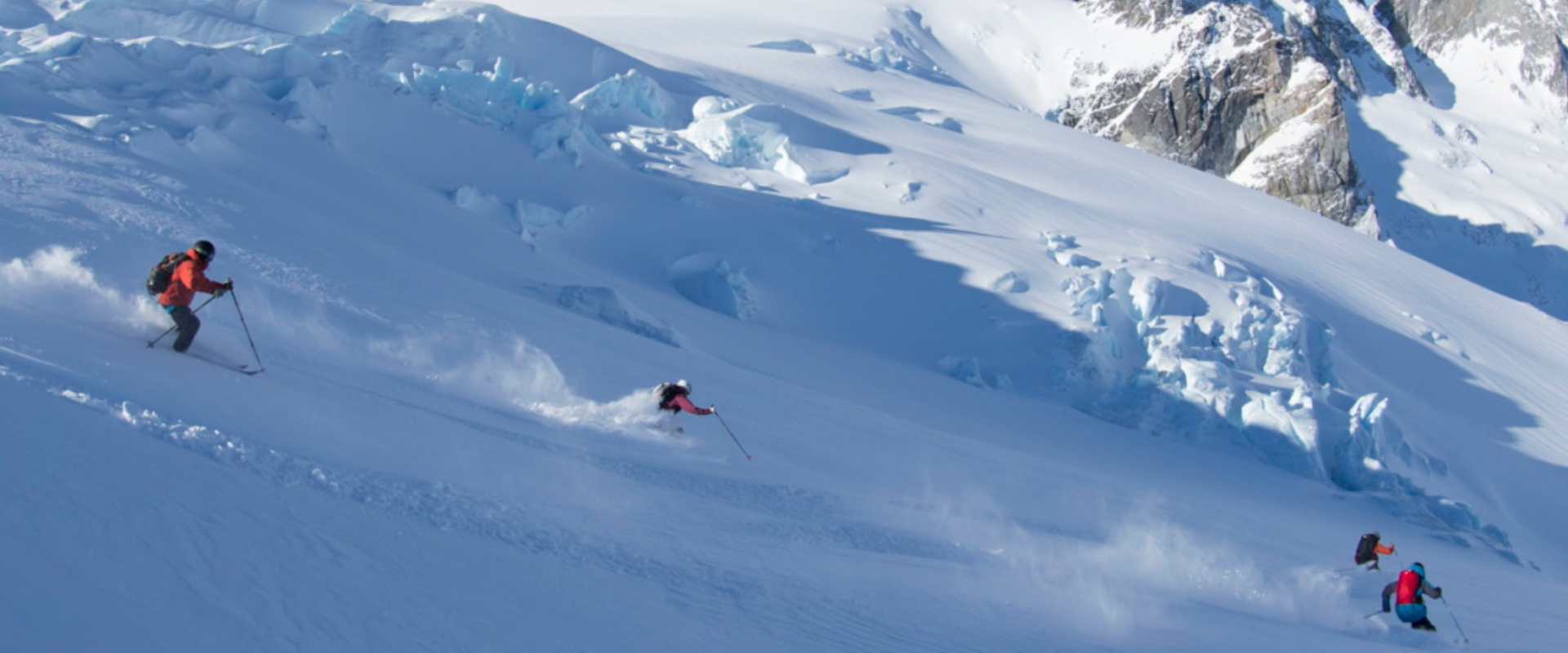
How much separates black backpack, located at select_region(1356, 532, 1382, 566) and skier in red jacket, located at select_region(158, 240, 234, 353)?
1027cm

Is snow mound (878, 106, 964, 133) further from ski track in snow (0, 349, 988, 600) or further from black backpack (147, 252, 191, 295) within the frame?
ski track in snow (0, 349, 988, 600)

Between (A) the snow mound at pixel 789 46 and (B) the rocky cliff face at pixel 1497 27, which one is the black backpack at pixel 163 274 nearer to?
(A) the snow mound at pixel 789 46

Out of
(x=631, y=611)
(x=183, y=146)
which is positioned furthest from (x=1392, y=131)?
(x=631, y=611)

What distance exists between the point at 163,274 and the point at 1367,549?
1083 cm

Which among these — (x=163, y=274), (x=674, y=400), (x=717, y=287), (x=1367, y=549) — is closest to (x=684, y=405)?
(x=674, y=400)

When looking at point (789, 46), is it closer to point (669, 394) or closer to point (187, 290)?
point (669, 394)

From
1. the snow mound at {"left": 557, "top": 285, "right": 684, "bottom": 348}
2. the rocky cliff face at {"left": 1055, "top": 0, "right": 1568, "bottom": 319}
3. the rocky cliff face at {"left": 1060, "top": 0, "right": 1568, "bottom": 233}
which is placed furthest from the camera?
the rocky cliff face at {"left": 1060, "top": 0, "right": 1568, "bottom": 233}

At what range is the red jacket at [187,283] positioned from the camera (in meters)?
8.29

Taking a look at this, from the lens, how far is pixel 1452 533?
59.5ft

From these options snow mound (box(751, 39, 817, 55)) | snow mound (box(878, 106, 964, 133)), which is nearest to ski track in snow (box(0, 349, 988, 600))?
snow mound (box(878, 106, 964, 133))

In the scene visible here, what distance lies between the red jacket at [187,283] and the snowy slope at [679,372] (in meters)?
0.38

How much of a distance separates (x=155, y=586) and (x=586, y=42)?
1090 inches

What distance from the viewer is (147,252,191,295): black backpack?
8352 millimetres

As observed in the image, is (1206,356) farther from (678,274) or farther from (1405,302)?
(1405,302)
